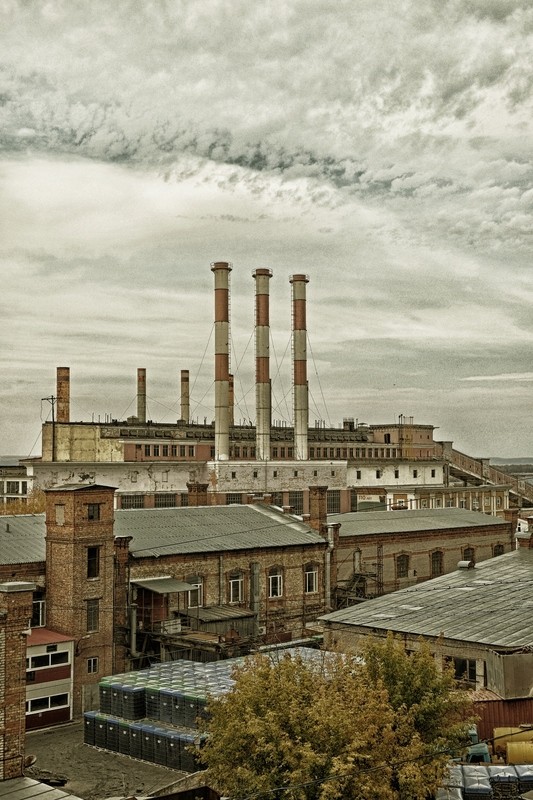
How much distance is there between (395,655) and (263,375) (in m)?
52.4

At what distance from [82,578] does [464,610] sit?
541 inches

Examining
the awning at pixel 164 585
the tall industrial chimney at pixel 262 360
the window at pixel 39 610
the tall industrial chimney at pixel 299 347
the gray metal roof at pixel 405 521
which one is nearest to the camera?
the window at pixel 39 610

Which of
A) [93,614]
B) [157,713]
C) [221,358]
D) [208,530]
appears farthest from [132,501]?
[157,713]

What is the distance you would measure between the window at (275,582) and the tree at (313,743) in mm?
19178

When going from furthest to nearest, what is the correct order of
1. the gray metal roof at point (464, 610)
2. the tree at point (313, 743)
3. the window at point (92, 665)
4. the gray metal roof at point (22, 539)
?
the gray metal roof at point (22, 539)
the window at point (92, 665)
the gray metal roof at point (464, 610)
the tree at point (313, 743)

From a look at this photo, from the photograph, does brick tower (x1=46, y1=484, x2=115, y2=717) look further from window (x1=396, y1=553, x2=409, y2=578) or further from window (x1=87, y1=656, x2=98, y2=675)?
window (x1=396, y1=553, x2=409, y2=578)

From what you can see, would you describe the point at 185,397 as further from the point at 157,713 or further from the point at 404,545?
the point at 157,713

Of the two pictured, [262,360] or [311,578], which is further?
[262,360]

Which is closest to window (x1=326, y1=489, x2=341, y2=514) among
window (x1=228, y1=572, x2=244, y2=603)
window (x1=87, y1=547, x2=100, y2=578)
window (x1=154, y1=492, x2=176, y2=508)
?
window (x1=154, y1=492, x2=176, y2=508)

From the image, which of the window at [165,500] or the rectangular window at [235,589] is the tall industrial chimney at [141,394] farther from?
the rectangular window at [235,589]

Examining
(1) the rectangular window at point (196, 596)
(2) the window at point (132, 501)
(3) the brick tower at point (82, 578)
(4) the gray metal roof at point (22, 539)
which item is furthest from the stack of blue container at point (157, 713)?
(2) the window at point (132, 501)

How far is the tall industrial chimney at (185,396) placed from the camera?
3344 inches

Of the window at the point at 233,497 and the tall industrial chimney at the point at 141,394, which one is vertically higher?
the tall industrial chimney at the point at 141,394

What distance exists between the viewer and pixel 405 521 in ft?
154
